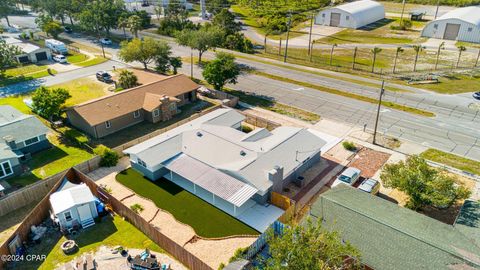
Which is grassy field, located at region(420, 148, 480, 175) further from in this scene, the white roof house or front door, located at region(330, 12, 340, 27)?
front door, located at region(330, 12, 340, 27)

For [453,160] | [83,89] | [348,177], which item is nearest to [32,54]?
[83,89]

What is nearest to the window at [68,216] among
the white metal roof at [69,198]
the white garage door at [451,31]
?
the white metal roof at [69,198]

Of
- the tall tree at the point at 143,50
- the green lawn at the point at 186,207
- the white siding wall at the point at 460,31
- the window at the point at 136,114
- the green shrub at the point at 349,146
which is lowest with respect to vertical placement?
the green lawn at the point at 186,207

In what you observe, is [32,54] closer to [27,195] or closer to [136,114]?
[136,114]

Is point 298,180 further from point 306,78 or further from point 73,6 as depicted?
point 73,6

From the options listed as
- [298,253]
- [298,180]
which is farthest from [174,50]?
[298,253]

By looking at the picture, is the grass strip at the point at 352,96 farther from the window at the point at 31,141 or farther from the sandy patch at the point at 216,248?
the window at the point at 31,141
